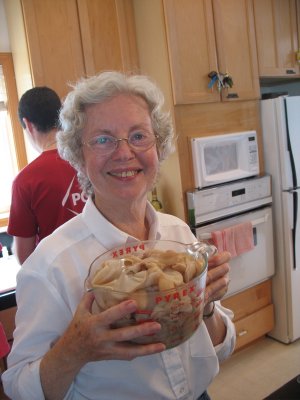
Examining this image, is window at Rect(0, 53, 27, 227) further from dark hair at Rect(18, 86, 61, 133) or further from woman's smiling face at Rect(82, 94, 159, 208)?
woman's smiling face at Rect(82, 94, 159, 208)

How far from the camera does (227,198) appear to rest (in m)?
2.18

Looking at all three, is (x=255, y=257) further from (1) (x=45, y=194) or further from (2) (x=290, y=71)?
(1) (x=45, y=194)

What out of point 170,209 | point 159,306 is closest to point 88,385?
point 159,306

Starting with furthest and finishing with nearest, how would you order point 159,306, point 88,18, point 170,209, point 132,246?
point 170,209 < point 88,18 < point 132,246 < point 159,306

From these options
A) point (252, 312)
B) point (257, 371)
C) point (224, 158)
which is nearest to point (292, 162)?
point (224, 158)

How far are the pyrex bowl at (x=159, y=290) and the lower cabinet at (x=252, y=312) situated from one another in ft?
6.03

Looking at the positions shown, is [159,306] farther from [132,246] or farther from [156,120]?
[156,120]

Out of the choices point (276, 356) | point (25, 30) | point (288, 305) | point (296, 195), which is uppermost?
point (25, 30)

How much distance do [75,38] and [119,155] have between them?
1.52 m

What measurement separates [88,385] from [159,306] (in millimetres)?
392

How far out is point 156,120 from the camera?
0.94 meters

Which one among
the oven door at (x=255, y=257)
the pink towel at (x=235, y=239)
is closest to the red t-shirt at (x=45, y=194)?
the pink towel at (x=235, y=239)

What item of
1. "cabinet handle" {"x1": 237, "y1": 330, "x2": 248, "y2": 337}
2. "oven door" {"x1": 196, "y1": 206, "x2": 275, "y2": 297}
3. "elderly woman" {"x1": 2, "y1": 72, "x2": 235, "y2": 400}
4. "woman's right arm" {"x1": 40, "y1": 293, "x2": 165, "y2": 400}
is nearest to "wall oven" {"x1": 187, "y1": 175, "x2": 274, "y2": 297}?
"oven door" {"x1": 196, "y1": 206, "x2": 275, "y2": 297}

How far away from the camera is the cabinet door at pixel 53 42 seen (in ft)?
6.32
